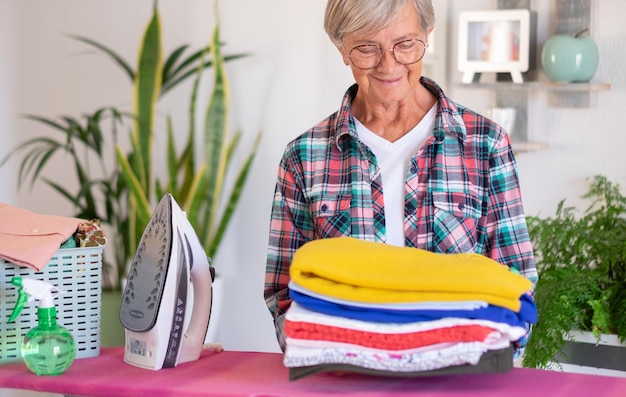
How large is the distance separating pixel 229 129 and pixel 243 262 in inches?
21.5

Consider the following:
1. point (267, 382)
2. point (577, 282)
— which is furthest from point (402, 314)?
point (577, 282)

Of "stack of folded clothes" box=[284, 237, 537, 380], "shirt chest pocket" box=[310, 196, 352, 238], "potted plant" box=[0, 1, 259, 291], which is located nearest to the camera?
"stack of folded clothes" box=[284, 237, 537, 380]

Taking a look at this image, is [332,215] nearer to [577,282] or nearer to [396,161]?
[396,161]

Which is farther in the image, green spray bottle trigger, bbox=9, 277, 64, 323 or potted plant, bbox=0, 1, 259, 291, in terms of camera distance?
potted plant, bbox=0, 1, 259, 291

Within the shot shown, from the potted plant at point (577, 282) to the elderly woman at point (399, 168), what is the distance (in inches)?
34.1

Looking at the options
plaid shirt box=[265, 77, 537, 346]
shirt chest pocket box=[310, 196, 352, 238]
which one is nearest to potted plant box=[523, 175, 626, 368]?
plaid shirt box=[265, 77, 537, 346]

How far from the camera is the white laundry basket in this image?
1489mm

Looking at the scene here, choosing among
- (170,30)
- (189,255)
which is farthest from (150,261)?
(170,30)

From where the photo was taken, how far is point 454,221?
152 centimetres

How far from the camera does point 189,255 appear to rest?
1.45 meters

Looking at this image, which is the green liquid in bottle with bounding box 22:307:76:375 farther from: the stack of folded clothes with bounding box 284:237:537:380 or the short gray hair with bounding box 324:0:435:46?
the short gray hair with bounding box 324:0:435:46

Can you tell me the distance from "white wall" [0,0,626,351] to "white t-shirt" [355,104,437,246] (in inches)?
65.1

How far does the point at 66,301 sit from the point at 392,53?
0.69m

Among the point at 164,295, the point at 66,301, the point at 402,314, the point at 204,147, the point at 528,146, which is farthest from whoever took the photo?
the point at 204,147
